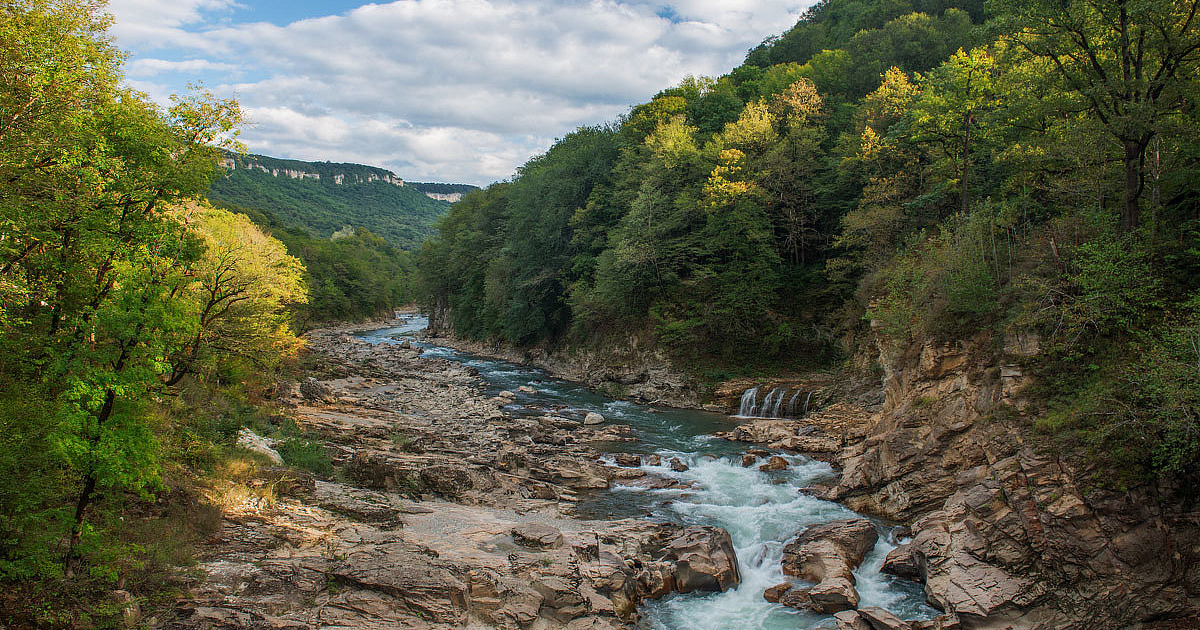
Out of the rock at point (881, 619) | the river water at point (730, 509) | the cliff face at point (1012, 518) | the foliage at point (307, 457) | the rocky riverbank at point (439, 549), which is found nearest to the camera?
the rocky riverbank at point (439, 549)

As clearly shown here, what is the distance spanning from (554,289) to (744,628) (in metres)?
36.4

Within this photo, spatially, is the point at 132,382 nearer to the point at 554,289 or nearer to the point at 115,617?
the point at 115,617

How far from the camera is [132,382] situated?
769 cm

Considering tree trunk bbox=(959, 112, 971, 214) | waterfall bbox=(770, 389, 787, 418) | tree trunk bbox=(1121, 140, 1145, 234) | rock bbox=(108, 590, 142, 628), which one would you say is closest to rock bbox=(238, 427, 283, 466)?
rock bbox=(108, 590, 142, 628)

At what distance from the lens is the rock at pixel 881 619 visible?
979 centimetres

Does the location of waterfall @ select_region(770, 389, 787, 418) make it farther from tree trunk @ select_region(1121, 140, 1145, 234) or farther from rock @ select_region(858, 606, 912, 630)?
rock @ select_region(858, 606, 912, 630)

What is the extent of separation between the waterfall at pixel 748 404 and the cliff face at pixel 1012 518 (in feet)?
34.6

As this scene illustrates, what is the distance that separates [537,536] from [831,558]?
614 cm

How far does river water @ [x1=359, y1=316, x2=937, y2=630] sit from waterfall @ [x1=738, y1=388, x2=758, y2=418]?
1249mm

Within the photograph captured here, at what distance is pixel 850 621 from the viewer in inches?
396

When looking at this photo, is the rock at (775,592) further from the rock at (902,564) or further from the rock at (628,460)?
the rock at (628,460)

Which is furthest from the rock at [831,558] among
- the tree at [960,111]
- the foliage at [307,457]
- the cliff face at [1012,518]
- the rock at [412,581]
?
the tree at [960,111]

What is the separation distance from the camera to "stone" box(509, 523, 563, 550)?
464 inches

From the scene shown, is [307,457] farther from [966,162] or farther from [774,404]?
[966,162]
